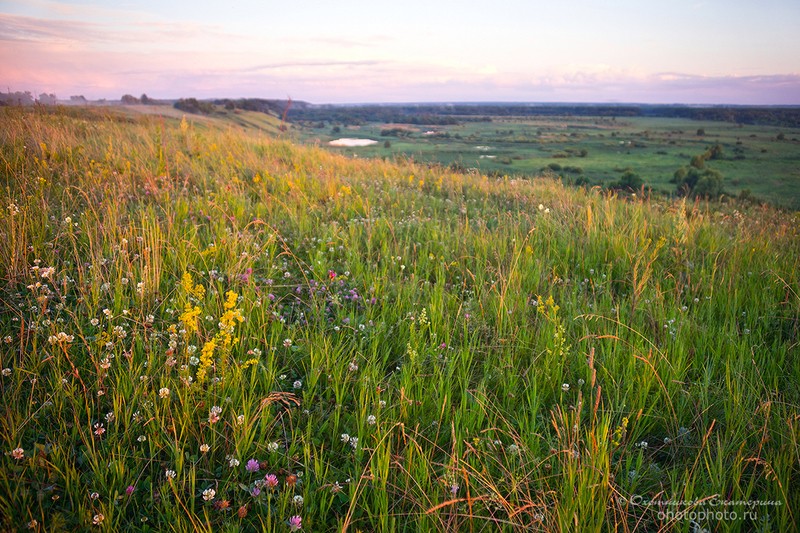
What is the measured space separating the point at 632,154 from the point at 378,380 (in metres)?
72.3

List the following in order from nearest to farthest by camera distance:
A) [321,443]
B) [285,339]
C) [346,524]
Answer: [346,524], [321,443], [285,339]

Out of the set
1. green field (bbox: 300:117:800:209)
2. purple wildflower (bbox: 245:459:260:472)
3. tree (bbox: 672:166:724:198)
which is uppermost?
green field (bbox: 300:117:800:209)

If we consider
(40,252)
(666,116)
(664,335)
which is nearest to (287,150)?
(40,252)

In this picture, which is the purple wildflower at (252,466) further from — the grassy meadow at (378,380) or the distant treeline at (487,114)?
the distant treeline at (487,114)

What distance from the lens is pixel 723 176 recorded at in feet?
125

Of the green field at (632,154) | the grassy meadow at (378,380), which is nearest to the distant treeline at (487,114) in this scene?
the green field at (632,154)

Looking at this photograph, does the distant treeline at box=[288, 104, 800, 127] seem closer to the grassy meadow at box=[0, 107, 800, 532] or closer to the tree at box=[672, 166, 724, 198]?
the tree at box=[672, 166, 724, 198]

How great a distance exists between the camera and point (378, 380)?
8.76 ft

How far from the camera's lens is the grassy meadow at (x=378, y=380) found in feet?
6.21

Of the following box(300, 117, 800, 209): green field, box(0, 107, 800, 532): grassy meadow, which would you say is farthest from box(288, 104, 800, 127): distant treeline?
box(0, 107, 800, 532): grassy meadow

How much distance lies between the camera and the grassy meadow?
1.89 metres

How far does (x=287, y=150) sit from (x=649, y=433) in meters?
9.74

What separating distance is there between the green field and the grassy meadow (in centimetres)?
919

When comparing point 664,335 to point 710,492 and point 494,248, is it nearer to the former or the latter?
point 710,492
